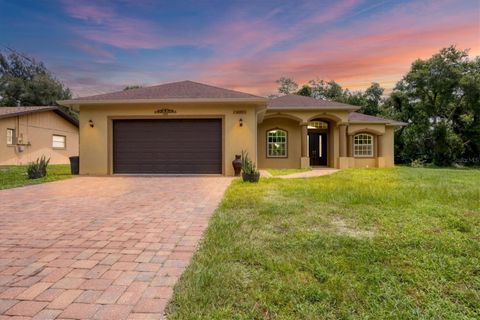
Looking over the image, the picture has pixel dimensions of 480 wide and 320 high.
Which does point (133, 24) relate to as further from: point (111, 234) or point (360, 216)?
point (360, 216)

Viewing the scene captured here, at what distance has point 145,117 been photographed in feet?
36.6

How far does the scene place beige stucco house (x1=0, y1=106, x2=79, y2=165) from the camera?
16.7m

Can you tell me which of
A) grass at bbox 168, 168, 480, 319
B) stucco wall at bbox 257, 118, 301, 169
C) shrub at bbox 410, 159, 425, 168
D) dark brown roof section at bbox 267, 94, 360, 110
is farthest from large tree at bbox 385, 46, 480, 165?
grass at bbox 168, 168, 480, 319

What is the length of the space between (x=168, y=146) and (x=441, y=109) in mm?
22105

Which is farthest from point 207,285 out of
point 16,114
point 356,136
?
point 16,114

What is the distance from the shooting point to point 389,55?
44.8 feet

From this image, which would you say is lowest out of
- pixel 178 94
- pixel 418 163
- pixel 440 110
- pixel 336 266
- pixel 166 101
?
pixel 336 266

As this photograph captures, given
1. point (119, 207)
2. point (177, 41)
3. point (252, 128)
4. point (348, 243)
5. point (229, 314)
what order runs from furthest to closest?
1. point (177, 41)
2. point (252, 128)
3. point (119, 207)
4. point (348, 243)
5. point (229, 314)

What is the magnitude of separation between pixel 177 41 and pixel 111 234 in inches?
468

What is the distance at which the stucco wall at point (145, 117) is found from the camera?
10906mm

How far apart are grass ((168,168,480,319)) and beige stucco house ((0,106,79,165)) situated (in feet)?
58.9

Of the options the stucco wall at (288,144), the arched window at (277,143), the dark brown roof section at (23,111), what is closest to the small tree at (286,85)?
the stucco wall at (288,144)

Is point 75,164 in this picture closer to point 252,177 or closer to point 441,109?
point 252,177

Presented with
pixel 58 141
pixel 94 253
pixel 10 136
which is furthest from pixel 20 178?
pixel 58 141
